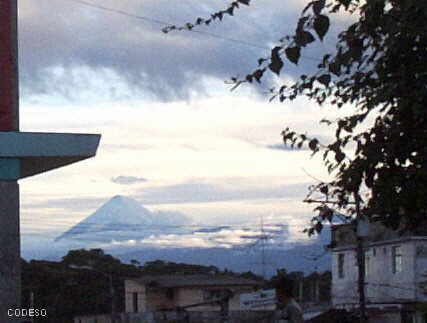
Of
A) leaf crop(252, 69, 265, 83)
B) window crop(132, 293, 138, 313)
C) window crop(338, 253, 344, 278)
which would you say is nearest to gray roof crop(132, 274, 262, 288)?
window crop(132, 293, 138, 313)

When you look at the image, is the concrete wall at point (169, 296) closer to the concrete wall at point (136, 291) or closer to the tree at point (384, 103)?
the concrete wall at point (136, 291)

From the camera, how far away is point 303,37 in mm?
9109

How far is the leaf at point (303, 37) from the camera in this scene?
359 inches

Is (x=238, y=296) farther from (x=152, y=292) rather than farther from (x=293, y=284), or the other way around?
(x=293, y=284)

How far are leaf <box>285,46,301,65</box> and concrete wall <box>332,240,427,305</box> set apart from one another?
3628cm

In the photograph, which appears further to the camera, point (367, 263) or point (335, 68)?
point (367, 263)

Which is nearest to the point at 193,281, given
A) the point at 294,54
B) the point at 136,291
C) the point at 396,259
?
the point at 136,291

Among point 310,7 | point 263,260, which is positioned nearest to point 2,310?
point 310,7

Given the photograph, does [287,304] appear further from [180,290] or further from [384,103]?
[180,290]

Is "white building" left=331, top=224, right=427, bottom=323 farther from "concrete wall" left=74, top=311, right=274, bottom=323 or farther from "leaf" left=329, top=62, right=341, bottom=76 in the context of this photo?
"leaf" left=329, top=62, right=341, bottom=76

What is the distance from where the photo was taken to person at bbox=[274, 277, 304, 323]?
1296cm

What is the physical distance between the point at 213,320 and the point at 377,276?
74.2ft

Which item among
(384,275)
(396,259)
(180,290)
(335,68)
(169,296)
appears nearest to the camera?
(335,68)

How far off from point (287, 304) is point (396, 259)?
3696 centimetres
